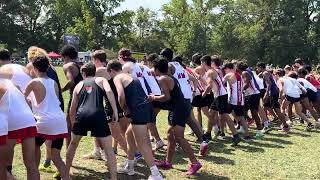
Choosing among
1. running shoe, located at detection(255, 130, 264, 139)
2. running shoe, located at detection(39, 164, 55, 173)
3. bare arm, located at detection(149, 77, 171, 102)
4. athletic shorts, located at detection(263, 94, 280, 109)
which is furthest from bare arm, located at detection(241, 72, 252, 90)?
running shoe, located at detection(39, 164, 55, 173)

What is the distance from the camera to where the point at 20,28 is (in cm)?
7869

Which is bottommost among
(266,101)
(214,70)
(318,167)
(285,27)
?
(318,167)

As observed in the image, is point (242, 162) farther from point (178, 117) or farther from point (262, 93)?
point (262, 93)

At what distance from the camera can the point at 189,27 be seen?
75188 millimetres

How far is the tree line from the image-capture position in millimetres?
67250

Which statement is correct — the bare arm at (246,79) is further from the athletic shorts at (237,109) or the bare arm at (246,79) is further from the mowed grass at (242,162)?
the mowed grass at (242,162)

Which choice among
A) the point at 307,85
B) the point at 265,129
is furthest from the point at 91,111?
the point at 307,85

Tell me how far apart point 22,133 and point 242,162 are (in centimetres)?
479

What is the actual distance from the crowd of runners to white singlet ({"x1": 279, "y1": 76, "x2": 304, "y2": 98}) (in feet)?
7.94

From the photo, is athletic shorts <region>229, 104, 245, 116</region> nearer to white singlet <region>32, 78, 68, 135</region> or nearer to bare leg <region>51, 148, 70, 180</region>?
bare leg <region>51, 148, 70, 180</region>

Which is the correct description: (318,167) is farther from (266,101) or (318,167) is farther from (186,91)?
(266,101)

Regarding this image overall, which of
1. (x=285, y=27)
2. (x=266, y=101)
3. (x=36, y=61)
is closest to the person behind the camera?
(x=36, y=61)

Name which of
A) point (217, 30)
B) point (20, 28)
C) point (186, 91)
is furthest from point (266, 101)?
point (20, 28)

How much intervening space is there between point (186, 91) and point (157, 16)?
267ft
